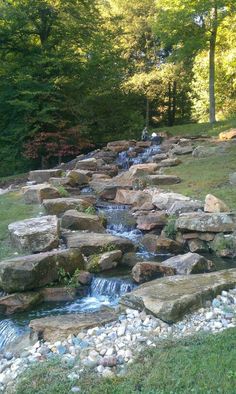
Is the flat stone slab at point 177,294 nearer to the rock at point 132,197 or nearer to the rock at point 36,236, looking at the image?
the rock at point 36,236

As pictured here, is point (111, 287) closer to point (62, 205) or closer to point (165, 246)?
point (165, 246)

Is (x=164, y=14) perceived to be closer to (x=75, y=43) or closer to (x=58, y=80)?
(x=75, y=43)

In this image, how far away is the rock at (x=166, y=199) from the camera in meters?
11.1

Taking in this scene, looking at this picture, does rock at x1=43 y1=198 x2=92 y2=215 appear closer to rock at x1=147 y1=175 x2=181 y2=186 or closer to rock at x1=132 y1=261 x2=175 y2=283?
rock at x1=147 y1=175 x2=181 y2=186

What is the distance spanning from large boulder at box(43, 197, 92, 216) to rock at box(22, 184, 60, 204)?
48.6 inches

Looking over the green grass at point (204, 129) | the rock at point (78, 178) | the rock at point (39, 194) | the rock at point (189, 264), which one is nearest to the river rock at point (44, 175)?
the rock at point (78, 178)

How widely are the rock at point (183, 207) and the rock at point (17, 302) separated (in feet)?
14.1

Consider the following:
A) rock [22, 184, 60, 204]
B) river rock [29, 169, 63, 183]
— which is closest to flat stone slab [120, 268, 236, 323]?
rock [22, 184, 60, 204]

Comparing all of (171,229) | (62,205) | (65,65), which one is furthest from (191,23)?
(171,229)

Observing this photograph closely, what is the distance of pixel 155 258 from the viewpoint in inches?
348

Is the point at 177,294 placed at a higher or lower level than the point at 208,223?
higher

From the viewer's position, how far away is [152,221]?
33.2 ft

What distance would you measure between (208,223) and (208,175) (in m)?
4.83

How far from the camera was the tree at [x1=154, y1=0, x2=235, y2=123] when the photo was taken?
72.2ft
